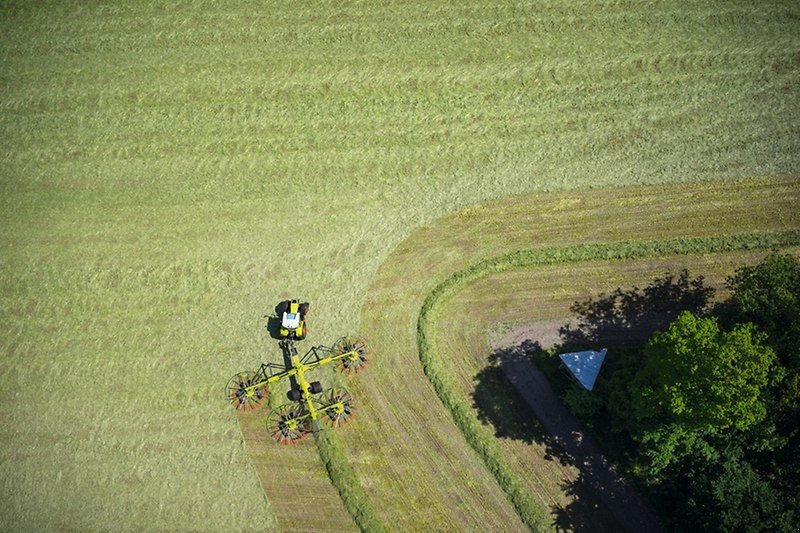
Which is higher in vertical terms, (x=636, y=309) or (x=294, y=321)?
(x=294, y=321)

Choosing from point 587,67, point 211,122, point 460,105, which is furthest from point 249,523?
point 587,67

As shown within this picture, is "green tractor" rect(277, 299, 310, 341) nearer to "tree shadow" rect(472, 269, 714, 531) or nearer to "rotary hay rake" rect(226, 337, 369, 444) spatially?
"rotary hay rake" rect(226, 337, 369, 444)

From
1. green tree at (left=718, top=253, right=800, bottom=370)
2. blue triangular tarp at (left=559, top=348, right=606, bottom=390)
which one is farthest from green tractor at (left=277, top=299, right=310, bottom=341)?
green tree at (left=718, top=253, right=800, bottom=370)

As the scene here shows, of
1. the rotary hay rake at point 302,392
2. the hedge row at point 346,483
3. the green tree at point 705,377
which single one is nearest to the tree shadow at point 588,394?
the green tree at point 705,377

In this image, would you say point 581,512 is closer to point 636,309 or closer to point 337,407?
point 636,309

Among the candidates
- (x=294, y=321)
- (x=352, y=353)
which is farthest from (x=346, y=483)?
(x=294, y=321)

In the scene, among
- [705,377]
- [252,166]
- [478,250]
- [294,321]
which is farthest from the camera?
[252,166]

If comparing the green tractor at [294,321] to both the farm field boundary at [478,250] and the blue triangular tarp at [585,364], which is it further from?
the blue triangular tarp at [585,364]
